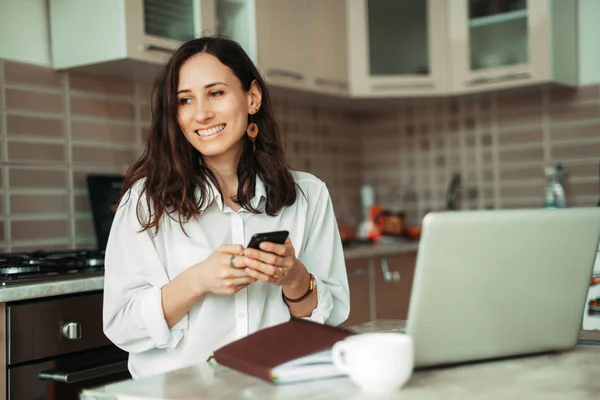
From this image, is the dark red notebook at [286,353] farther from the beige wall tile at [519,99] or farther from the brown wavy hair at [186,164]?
the beige wall tile at [519,99]

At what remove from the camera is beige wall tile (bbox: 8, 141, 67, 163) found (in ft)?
7.55

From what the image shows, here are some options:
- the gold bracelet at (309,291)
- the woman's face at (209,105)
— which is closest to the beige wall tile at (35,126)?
the woman's face at (209,105)

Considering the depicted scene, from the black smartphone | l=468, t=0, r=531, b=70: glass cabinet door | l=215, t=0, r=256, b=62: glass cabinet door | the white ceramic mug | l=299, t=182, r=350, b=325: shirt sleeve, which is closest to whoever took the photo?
the white ceramic mug

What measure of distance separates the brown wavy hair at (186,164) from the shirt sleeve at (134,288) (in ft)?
0.11

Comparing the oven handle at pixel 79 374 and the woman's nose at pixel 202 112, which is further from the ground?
the woman's nose at pixel 202 112

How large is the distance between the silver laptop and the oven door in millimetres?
1061

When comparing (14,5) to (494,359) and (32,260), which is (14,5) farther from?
(494,359)

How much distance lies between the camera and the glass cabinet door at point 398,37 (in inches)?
133

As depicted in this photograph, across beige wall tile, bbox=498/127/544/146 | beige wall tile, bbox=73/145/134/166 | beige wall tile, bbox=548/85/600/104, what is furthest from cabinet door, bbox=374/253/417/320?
beige wall tile, bbox=73/145/134/166

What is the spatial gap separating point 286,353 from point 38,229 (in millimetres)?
1610

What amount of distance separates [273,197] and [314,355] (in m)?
0.68

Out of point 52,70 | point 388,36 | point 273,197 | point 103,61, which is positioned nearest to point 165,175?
point 273,197

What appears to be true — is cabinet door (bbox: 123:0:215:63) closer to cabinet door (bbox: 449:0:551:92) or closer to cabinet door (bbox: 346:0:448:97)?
cabinet door (bbox: 346:0:448:97)

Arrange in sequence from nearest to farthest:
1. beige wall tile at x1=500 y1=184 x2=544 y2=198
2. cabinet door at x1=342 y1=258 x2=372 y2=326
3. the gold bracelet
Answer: the gold bracelet < cabinet door at x1=342 y1=258 x2=372 y2=326 < beige wall tile at x1=500 y1=184 x2=544 y2=198
